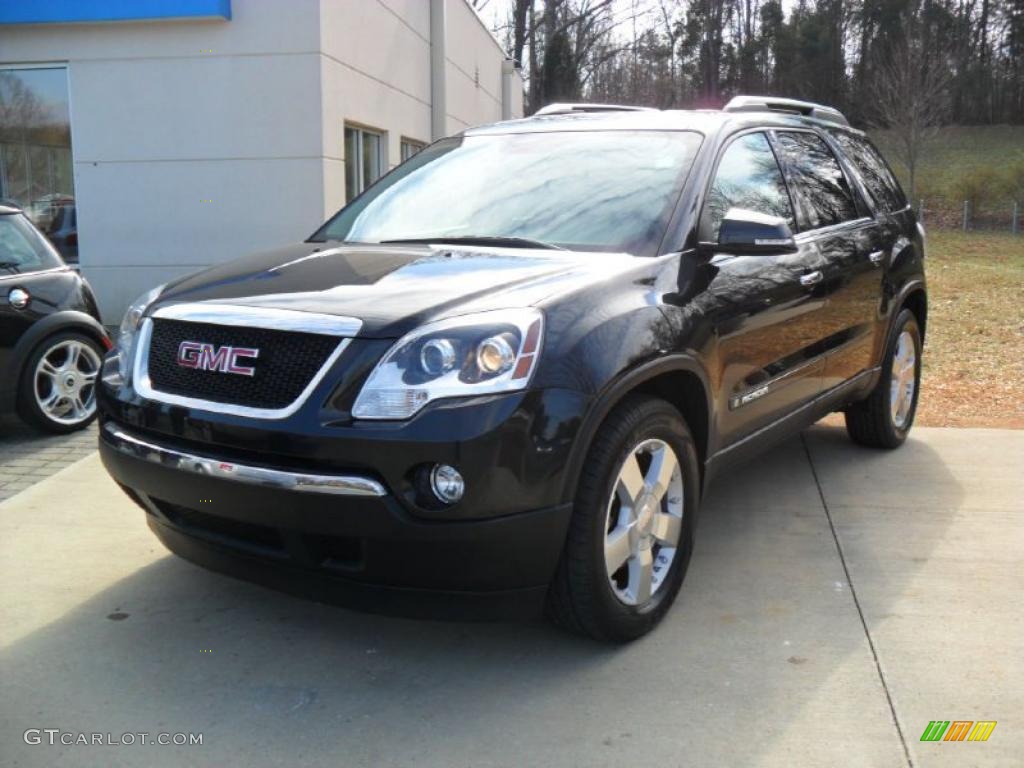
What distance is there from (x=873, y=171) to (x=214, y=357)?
13.7ft

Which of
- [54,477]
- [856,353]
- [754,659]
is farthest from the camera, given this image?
[54,477]

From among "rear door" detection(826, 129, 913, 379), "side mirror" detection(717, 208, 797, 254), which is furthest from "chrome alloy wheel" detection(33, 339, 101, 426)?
"rear door" detection(826, 129, 913, 379)

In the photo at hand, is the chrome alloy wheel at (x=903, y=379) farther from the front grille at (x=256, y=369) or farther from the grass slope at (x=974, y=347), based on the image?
the front grille at (x=256, y=369)

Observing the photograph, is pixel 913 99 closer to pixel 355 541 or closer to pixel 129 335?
pixel 129 335

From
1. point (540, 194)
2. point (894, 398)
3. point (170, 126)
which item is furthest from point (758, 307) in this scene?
point (170, 126)

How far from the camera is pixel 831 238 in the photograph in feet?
15.3

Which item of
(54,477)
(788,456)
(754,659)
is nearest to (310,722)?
(754,659)

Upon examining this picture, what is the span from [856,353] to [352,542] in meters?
3.13

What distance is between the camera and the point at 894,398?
19.0 ft

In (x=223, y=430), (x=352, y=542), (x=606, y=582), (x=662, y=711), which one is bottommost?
(x=662, y=711)

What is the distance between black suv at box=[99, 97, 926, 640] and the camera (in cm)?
277

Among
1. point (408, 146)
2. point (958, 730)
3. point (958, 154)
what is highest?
point (958, 154)

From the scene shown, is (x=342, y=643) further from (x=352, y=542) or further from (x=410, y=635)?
(x=352, y=542)

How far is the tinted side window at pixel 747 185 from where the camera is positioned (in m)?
3.84
